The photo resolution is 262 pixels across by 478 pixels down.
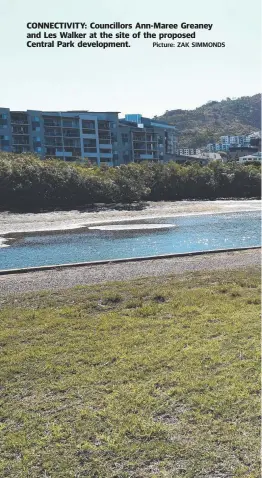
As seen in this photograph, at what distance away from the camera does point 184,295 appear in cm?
934

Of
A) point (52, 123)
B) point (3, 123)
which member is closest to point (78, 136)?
point (52, 123)

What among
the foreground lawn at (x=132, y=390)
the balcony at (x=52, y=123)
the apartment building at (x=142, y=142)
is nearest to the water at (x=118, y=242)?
the foreground lawn at (x=132, y=390)

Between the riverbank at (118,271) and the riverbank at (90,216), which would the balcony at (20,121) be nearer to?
the riverbank at (90,216)

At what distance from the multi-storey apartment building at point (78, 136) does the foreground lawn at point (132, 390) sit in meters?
73.1

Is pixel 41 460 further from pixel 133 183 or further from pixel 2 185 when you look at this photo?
pixel 133 183

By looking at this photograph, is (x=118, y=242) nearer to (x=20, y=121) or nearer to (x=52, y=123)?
(x=20, y=121)

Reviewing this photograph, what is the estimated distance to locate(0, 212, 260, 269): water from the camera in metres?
20.9

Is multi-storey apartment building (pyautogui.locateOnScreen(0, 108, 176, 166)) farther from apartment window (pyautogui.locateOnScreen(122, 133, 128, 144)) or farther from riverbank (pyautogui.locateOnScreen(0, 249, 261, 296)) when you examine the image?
riverbank (pyautogui.locateOnScreen(0, 249, 261, 296))

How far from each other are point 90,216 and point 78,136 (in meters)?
50.6

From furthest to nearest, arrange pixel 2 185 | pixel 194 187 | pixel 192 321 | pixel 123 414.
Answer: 1. pixel 194 187
2. pixel 2 185
3. pixel 192 321
4. pixel 123 414

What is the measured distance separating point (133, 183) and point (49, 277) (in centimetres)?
4191

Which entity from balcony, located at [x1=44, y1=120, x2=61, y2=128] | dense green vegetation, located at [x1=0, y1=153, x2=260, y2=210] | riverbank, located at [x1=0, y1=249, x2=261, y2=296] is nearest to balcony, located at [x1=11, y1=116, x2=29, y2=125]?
balcony, located at [x1=44, y1=120, x2=61, y2=128]

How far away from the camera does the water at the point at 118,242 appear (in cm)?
2091

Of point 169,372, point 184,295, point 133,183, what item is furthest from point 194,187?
point 169,372
